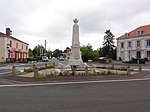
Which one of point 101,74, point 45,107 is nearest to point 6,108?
point 45,107

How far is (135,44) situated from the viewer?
6750cm

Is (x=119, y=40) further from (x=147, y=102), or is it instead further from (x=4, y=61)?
(x=147, y=102)

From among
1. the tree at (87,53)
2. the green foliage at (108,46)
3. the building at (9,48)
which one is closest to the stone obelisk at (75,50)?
the building at (9,48)

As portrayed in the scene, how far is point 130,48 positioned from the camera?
6888 cm

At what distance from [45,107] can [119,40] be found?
69.0 meters

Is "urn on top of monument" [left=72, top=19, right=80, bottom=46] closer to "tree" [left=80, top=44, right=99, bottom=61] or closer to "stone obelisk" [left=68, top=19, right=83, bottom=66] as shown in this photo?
"stone obelisk" [left=68, top=19, right=83, bottom=66]

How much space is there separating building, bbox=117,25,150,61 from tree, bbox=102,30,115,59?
32.9 ft

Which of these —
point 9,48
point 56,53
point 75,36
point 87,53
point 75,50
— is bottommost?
point 75,50

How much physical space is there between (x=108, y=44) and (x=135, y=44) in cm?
2130

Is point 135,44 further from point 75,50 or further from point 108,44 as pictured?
point 75,50

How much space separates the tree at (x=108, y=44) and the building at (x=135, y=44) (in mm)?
10014

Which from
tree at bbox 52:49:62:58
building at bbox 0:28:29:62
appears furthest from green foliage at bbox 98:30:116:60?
tree at bbox 52:49:62:58

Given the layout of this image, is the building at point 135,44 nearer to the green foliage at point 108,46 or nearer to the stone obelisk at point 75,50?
the green foliage at point 108,46

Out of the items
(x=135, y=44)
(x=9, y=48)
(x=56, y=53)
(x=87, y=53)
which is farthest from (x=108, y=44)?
(x=56, y=53)
